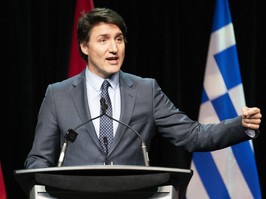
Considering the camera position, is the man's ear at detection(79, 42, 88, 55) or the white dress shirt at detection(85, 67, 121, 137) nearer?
the white dress shirt at detection(85, 67, 121, 137)

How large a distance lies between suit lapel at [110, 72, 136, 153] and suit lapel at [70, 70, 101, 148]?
0.10 m

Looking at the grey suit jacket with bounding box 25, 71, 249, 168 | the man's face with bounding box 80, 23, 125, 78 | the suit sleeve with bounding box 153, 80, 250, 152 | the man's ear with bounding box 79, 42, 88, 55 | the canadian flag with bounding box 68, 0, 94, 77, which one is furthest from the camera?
the canadian flag with bounding box 68, 0, 94, 77

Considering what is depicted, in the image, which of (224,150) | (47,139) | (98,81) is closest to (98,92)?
(98,81)

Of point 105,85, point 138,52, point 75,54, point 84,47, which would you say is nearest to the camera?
point 105,85

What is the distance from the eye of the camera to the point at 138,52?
4199 mm

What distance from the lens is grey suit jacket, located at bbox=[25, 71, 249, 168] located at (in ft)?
8.12

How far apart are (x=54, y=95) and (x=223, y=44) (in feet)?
6.12

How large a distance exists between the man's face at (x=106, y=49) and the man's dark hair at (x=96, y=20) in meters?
0.02

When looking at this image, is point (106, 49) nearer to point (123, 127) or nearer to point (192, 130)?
point (123, 127)

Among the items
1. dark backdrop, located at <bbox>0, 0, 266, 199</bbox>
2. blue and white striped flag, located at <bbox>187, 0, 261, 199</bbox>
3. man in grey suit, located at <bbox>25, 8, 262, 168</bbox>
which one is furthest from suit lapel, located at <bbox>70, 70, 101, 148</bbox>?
blue and white striped flag, located at <bbox>187, 0, 261, 199</bbox>

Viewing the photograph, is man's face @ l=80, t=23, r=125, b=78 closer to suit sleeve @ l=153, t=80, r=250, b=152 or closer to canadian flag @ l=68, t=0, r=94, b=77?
suit sleeve @ l=153, t=80, r=250, b=152

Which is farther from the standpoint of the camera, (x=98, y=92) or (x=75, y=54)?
(x=75, y=54)

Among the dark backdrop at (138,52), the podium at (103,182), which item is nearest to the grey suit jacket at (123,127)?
the podium at (103,182)

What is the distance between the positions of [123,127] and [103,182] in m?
0.87
